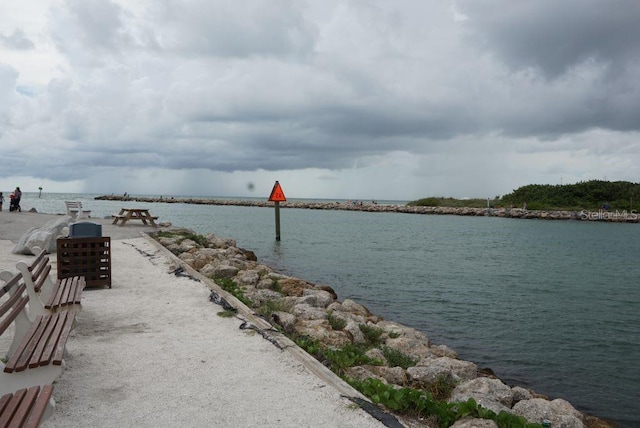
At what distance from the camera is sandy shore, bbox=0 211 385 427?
162 inches

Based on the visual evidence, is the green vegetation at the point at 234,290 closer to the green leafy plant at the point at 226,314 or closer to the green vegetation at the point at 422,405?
the green leafy plant at the point at 226,314

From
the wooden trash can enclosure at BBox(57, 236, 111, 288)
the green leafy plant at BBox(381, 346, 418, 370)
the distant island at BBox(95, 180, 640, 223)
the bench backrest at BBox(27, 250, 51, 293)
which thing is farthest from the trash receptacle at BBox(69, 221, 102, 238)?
the distant island at BBox(95, 180, 640, 223)

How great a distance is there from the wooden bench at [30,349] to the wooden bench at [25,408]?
1.61 ft

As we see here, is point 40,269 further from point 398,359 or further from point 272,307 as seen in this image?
point 398,359

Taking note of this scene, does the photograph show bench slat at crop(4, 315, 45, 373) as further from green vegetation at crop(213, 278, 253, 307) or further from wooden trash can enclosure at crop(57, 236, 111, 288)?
wooden trash can enclosure at crop(57, 236, 111, 288)

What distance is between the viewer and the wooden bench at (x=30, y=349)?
12.4 ft

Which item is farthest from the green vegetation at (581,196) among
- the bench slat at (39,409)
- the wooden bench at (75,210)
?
the bench slat at (39,409)

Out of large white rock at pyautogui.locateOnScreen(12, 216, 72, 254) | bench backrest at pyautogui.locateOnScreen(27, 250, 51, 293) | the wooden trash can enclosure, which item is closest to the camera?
bench backrest at pyautogui.locateOnScreen(27, 250, 51, 293)

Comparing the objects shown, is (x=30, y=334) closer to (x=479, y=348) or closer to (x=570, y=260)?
(x=479, y=348)

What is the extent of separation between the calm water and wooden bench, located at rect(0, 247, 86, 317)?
6.83 metres

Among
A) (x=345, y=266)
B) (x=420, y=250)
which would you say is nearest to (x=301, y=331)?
(x=345, y=266)

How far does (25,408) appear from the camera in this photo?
9.93ft

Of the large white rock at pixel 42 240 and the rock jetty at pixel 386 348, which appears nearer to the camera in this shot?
the rock jetty at pixel 386 348

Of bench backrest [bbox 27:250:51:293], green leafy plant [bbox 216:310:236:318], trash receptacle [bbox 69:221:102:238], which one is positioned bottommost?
green leafy plant [bbox 216:310:236:318]
